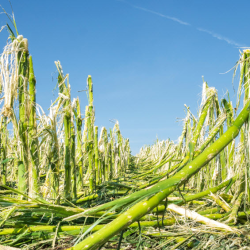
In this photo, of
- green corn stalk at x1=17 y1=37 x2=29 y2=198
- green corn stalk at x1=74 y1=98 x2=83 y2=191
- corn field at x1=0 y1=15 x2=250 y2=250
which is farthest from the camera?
green corn stalk at x1=74 y1=98 x2=83 y2=191

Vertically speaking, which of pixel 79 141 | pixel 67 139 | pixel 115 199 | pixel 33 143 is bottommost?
pixel 115 199

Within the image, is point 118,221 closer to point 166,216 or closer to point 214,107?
point 166,216

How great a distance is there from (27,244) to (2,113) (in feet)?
3.58

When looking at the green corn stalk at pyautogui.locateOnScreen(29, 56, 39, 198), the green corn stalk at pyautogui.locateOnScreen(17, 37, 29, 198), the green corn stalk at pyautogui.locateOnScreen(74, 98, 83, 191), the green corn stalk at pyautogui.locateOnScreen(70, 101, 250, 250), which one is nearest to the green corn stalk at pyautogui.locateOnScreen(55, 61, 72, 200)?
the green corn stalk at pyautogui.locateOnScreen(29, 56, 39, 198)

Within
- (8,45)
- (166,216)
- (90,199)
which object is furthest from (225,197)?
(8,45)

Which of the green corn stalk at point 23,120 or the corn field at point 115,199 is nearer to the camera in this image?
the corn field at point 115,199

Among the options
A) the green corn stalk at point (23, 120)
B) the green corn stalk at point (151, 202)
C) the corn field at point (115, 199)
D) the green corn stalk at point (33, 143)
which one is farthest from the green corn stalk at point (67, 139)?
the green corn stalk at point (151, 202)

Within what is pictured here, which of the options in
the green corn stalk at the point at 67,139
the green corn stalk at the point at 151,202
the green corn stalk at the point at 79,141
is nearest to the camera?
the green corn stalk at the point at 151,202

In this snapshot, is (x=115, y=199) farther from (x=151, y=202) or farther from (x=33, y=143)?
(x=33, y=143)

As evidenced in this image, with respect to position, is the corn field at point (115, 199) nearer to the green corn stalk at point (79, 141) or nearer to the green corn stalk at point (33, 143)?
the green corn stalk at point (33, 143)

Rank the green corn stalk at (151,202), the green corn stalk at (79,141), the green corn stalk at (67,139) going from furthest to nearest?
the green corn stalk at (79,141) < the green corn stalk at (67,139) < the green corn stalk at (151,202)

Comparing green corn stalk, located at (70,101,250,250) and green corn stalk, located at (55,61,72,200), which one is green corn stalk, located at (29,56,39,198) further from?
green corn stalk, located at (70,101,250,250)

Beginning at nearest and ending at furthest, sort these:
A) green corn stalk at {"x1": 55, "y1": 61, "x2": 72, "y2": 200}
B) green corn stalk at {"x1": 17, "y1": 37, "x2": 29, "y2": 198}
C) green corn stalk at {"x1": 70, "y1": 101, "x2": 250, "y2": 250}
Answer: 1. green corn stalk at {"x1": 70, "y1": 101, "x2": 250, "y2": 250}
2. green corn stalk at {"x1": 17, "y1": 37, "x2": 29, "y2": 198}
3. green corn stalk at {"x1": 55, "y1": 61, "x2": 72, "y2": 200}

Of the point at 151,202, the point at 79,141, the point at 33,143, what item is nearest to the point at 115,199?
the point at 151,202
